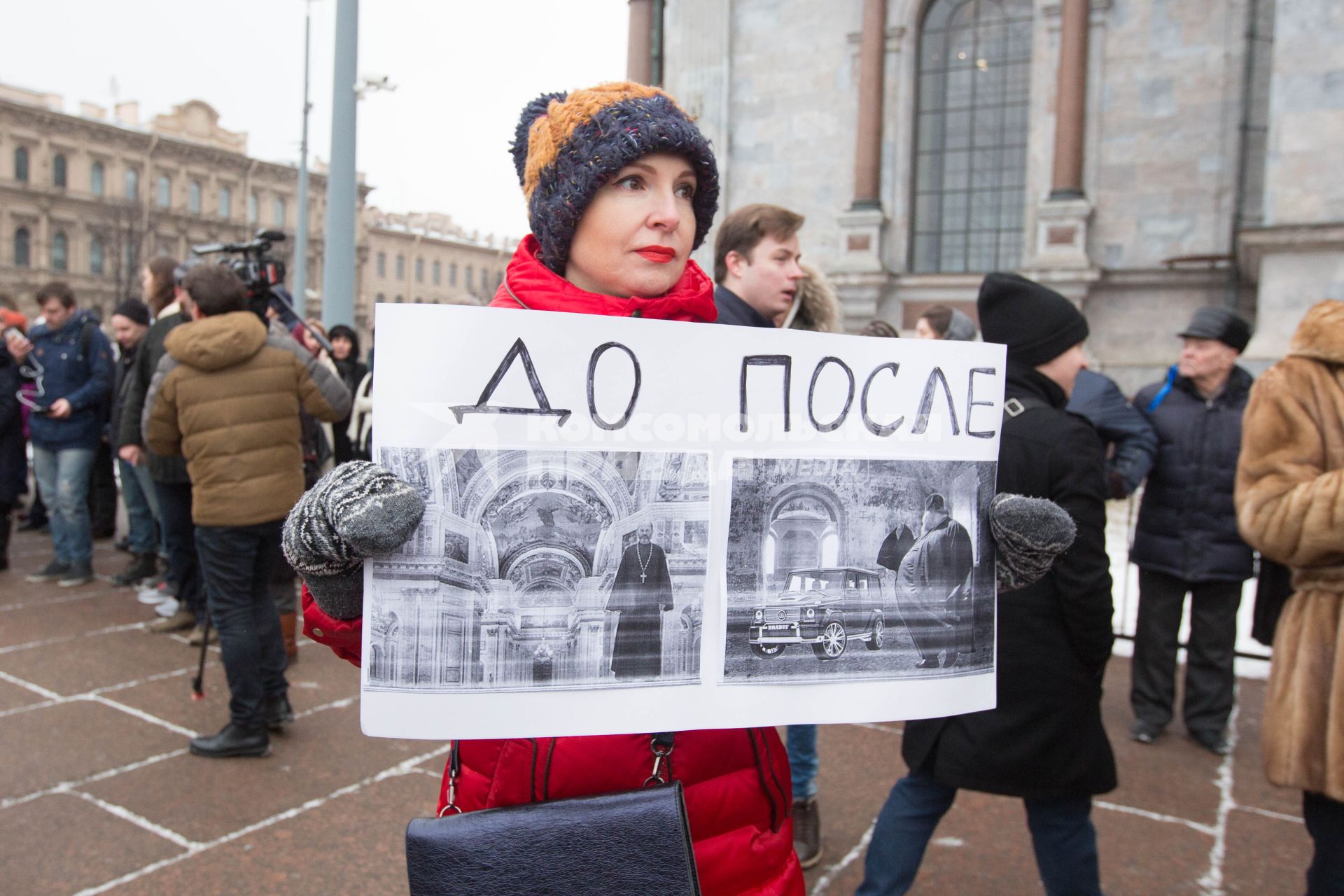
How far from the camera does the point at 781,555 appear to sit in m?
1.46

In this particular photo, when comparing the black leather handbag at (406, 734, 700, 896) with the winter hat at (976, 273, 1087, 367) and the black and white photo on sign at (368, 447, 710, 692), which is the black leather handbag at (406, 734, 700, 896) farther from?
the winter hat at (976, 273, 1087, 367)

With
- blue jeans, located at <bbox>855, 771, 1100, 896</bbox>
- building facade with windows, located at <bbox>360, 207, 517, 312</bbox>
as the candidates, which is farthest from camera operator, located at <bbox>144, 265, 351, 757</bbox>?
building facade with windows, located at <bbox>360, 207, 517, 312</bbox>

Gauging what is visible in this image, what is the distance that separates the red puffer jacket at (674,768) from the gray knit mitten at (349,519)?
16cm

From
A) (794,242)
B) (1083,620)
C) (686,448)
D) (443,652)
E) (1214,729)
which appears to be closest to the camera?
(443,652)

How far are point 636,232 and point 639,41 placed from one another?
1464 cm

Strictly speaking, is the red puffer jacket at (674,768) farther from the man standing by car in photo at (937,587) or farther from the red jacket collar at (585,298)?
the man standing by car in photo at (937,587)

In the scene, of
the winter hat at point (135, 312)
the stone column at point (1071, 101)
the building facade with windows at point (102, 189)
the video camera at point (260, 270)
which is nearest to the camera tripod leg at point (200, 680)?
the video camera at point (260, 270)

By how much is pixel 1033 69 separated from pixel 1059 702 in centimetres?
1315

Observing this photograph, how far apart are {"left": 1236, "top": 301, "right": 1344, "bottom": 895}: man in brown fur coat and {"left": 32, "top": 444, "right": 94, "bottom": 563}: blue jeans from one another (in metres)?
7.07

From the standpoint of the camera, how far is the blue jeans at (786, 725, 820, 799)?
3.25m

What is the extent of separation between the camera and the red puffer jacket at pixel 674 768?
1411mm

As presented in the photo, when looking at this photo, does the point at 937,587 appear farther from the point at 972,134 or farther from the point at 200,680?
the point at 972,134

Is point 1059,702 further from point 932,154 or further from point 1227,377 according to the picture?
point 932,154

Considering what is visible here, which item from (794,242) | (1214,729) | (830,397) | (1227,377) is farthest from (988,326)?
(1214,729)
